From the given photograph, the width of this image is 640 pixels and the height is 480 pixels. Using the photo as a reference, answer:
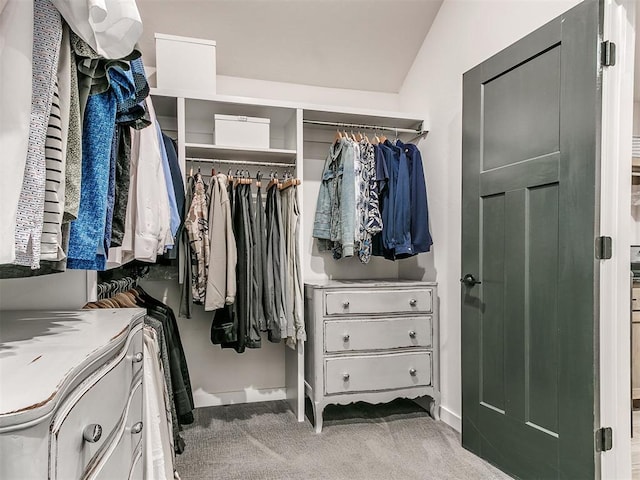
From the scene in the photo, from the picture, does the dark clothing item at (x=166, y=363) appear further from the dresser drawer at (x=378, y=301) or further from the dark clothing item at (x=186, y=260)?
the dresser drawer at (x=378, y=301)

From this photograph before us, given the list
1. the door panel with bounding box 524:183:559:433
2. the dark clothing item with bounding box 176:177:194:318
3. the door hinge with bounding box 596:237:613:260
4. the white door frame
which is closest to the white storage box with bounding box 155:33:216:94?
the dark clothing item with bounding box 176:177:194:318

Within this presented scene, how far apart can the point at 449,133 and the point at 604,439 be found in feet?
5.82

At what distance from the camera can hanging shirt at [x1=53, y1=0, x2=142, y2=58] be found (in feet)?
2.67

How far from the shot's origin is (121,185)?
1.36 metres


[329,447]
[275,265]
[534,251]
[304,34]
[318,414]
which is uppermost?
[304,34]

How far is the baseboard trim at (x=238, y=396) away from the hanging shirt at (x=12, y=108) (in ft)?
8.10

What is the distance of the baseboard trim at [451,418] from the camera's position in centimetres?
247

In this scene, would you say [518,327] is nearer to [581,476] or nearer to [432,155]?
[581,476]

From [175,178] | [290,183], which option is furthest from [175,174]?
[290,183]

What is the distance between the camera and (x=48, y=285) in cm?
143

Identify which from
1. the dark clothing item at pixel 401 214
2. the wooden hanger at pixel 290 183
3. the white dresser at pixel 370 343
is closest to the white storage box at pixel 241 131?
the wooden hanger at pixel 290 183

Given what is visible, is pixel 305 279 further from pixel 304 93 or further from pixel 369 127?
pixel 304 93

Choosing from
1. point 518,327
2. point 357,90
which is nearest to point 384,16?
point 357,90

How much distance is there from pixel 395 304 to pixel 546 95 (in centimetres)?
137
